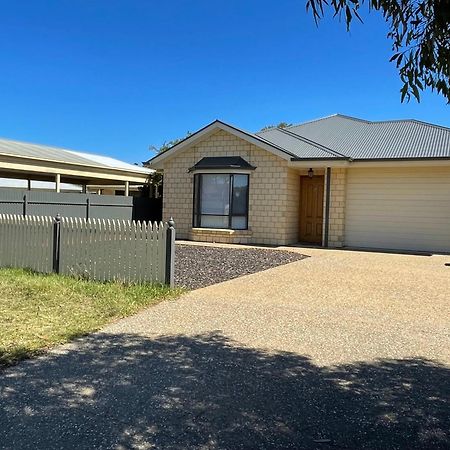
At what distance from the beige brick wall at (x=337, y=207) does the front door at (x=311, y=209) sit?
3.09 feet

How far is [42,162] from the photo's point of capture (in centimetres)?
2145

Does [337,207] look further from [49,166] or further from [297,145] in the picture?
[49,166]

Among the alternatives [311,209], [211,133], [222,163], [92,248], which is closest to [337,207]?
[311,209]

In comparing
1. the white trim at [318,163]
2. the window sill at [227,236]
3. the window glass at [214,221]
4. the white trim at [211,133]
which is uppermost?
the white trim at [211,133]

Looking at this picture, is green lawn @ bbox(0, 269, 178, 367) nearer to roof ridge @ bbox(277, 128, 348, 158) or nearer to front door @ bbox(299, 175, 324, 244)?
roof ridge @ bbox(277, 128, 348, 158)

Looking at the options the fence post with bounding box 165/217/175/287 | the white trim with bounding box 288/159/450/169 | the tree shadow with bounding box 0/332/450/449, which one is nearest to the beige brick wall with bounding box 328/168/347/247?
the white trim with bounding box 288/159/450/169

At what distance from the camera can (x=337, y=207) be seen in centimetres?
1739

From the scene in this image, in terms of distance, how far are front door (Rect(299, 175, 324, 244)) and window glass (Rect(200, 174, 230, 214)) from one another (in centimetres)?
305

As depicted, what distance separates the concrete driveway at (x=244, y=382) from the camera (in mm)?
3375

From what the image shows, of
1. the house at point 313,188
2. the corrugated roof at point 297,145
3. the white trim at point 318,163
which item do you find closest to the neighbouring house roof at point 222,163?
the house at point 313,188

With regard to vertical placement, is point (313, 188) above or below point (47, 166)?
below

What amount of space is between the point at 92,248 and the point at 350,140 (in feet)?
43.5

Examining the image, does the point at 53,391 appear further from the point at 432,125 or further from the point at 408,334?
the point at 432,125

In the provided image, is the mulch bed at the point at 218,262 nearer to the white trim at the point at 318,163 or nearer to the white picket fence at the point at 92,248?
the white picket fence at the point at 92,248
